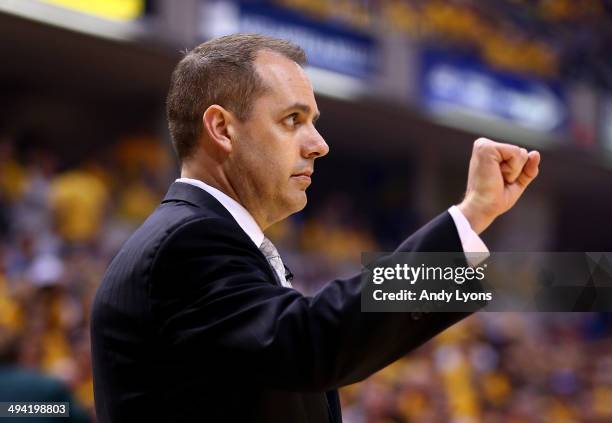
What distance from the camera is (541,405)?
26.7ft

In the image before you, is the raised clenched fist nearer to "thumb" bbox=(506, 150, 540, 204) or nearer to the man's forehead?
"thumb" bbox=(506, 150, 540, 204)

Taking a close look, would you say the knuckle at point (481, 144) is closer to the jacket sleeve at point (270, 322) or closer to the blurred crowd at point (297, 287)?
the jacket sleeve at point (270, 322)

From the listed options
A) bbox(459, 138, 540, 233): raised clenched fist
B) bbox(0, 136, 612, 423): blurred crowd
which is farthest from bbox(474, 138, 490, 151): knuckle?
bbox(0, 136, 612, 423): blurred crowd

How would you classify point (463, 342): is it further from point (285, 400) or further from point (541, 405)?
point (285, 400)

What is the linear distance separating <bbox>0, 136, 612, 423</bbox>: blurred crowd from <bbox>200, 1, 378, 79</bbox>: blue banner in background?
1.28 meters

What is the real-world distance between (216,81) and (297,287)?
5.83 metres

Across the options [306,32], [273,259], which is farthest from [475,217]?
[306,32]

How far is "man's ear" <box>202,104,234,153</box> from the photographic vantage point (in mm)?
1631

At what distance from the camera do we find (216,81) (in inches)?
65.0

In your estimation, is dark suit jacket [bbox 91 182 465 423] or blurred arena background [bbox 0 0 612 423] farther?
blurred arena background [bbox 0 0 612 423]

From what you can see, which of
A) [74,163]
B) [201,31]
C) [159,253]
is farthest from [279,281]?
[74,163]

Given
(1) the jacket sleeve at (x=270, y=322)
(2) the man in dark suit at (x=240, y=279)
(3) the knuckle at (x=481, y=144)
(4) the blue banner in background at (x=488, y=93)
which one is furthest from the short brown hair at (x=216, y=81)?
(4) the blue banner in background at (x=488, y=93)

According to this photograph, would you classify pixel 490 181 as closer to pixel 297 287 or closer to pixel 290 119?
pixel 290 119

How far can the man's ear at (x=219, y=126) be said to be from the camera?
5.35 ft
